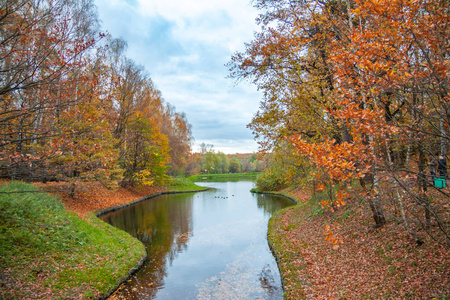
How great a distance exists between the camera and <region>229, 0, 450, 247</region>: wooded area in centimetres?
393

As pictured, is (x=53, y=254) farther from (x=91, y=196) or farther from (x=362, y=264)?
(x=91, y=196)

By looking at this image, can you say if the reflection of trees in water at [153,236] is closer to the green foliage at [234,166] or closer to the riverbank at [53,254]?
the riverbank at [53,254]

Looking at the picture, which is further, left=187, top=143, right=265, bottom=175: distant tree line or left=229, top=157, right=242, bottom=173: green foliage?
left=229, top=157, right=242, bottom=173: green foliage

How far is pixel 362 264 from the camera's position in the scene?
22.9 ft

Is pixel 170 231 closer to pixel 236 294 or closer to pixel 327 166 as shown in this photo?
pixel 236 294

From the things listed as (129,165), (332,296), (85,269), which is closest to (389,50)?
(332,296)

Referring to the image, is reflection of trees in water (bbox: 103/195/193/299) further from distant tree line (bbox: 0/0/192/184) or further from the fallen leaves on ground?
distant tree line (bbox: 0/0/192/184)

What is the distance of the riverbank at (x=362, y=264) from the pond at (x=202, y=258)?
1.00m

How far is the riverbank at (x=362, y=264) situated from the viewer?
5.18m

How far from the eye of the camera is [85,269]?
8617mm

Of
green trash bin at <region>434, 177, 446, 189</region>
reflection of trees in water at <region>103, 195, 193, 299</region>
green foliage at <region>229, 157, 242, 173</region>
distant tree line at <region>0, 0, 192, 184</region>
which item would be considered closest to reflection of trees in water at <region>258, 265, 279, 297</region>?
reflection of trees in water at <region>103, 195, 193, 299</region>

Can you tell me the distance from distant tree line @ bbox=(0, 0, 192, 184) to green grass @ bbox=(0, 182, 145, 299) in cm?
149

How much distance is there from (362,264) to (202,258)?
22.3 feet

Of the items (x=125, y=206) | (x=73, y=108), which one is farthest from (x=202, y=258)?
(x=125, y=206)
